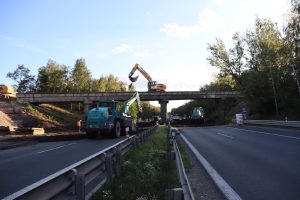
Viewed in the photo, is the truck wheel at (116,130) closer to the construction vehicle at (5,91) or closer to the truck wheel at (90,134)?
the truck wheel at (90,134)

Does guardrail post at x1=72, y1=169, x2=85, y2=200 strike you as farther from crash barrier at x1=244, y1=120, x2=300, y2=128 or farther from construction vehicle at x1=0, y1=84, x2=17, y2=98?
construction vehicle at x1=0, y1=84, x2=17, y2=98

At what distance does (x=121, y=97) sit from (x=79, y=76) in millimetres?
30332

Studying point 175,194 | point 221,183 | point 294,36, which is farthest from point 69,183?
point 294,36

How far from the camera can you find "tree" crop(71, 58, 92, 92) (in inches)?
3900

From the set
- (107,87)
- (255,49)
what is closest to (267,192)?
(255,49)

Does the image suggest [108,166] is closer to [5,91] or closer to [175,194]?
[175,194]

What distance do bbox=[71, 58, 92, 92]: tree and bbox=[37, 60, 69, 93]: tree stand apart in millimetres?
1808

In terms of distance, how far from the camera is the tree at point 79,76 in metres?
99.1

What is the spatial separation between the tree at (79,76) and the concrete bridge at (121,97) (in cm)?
2883

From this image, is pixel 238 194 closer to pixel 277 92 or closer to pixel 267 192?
pixel 267 192

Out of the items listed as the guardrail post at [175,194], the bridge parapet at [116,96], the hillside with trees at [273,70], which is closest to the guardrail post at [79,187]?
the guardrail post at [175,194]

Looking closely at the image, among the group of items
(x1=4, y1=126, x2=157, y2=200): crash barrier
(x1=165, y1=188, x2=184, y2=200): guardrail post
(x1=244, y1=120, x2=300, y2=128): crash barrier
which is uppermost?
(x1=244, y1=120, x2=300, y2=128): crash barrier

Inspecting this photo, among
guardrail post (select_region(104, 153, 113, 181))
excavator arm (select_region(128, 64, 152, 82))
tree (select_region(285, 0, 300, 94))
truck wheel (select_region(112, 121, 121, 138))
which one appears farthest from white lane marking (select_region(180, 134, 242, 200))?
excavator arm (select_region(128, 64, 152, 82))

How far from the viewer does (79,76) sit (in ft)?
326
